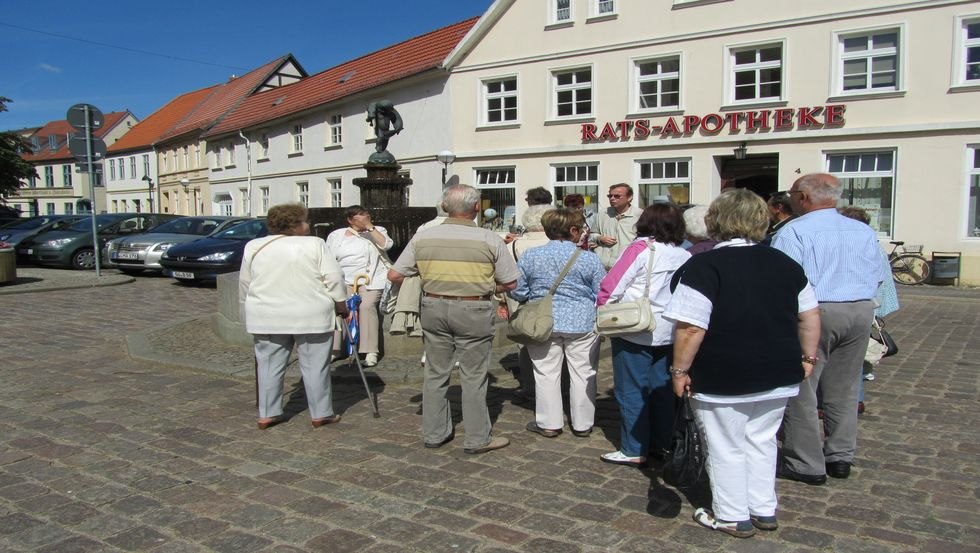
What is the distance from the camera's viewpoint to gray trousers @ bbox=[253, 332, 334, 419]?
538cm

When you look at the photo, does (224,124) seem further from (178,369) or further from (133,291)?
(178,369)

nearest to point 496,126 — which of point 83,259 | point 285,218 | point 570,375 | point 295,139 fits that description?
point 83,259

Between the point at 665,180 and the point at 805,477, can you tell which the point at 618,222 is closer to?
the point at 805,477

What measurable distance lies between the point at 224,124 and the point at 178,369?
3600cm

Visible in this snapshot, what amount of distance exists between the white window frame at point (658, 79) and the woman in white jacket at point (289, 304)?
671 inches

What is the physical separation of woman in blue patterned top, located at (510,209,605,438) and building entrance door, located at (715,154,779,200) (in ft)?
53.7

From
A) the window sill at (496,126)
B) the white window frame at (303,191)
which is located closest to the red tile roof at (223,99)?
the white window frame at (303,191)

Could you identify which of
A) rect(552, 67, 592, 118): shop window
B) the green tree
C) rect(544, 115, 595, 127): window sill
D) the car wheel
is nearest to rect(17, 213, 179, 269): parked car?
the car wheel

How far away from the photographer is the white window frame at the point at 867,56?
17500 mm

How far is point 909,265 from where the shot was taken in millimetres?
17219

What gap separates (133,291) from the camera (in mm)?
14367

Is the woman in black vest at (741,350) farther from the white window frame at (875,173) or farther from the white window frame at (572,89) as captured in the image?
the white window frame at (572,89)

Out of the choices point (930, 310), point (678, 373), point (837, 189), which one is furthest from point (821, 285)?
point (930, 310)

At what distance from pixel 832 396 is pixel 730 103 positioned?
1680cm
